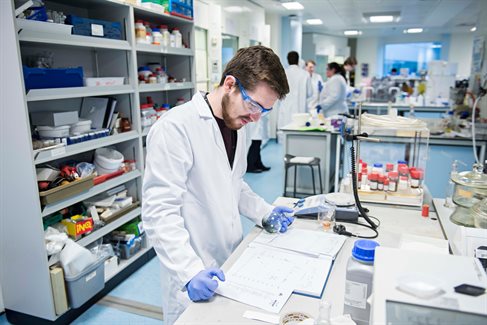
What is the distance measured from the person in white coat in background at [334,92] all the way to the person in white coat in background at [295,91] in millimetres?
255

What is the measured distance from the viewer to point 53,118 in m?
2.07

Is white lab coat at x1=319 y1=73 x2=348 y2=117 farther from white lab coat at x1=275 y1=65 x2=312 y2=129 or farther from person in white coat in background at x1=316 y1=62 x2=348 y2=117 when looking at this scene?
white lab coat at x1=275 y1=65 x2=312 y2=129

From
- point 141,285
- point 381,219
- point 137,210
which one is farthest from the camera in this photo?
point 137,210

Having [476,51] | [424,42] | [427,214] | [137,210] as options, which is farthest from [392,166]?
[424,42]

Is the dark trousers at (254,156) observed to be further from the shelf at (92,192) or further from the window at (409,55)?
the window at (409,55)

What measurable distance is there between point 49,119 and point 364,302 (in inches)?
76.7

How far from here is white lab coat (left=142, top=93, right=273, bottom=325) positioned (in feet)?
3.82

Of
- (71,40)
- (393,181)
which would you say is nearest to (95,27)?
(71,40)

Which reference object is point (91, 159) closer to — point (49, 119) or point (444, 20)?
point (49, 119)

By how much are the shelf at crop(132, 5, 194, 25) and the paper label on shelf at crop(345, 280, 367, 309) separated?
7.35 ft

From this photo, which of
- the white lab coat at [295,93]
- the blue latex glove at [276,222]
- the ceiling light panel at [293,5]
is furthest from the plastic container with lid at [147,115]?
the ceiling light panel at [293,5]

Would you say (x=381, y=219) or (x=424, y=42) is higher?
(x=424, y=42)

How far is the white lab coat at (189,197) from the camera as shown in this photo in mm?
1164

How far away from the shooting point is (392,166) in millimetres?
2234
